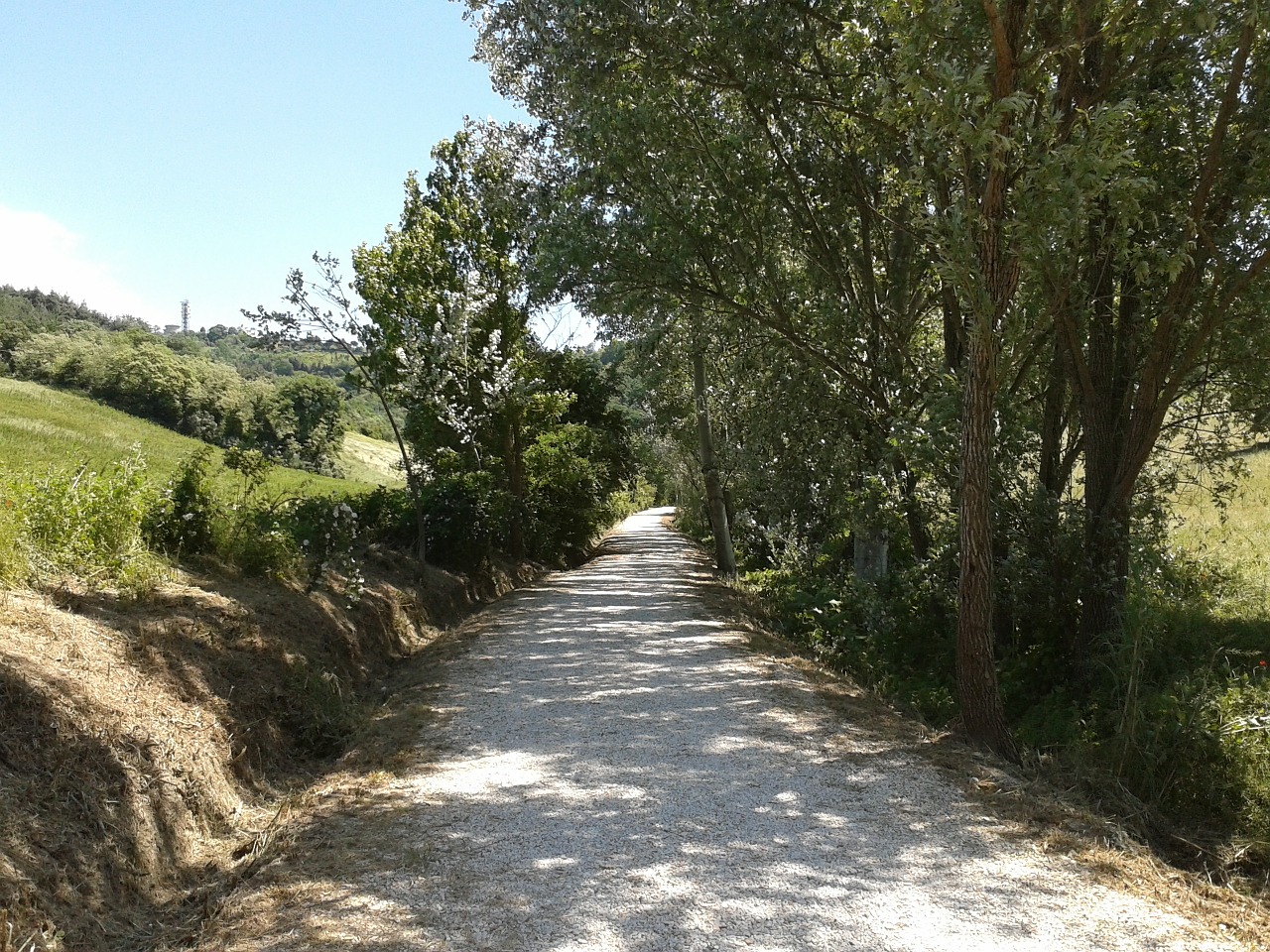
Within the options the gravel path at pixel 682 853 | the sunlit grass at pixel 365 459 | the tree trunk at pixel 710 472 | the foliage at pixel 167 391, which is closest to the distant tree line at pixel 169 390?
the foliage at pixel 167 391

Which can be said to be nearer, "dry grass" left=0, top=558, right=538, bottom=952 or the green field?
"dry grass" left=0, top=558, right=538, bottom=952

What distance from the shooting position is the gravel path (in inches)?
138

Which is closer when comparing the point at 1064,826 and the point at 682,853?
the point at 682,853

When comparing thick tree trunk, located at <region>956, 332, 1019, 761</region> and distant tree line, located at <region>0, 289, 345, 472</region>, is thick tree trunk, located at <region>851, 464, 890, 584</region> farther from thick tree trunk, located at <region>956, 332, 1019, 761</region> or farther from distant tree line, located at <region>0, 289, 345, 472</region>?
distant tree line, located at <region>0, 289, 345, 472</region>

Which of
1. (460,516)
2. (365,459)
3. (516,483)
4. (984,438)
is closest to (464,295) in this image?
(460,516)

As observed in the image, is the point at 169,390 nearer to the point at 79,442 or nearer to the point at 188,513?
the point at 79,442

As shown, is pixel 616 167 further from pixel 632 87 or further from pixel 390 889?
pixel 390 889

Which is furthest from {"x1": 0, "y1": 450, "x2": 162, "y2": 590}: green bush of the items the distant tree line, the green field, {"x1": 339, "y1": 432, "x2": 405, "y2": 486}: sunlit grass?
{"x1": 339, "y1": 432, "x2": 405, "y2": 486}: sunlit grass

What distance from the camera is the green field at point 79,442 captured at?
34.7 feet

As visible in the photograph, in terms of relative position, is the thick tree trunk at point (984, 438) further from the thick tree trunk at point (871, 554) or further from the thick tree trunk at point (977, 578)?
the thick tree trunk at point (871, 554)

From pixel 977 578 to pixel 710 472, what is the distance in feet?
44.3

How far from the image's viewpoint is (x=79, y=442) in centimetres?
1625

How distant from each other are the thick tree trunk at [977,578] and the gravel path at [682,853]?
0.87m

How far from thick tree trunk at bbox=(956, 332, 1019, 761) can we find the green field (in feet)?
24.0
